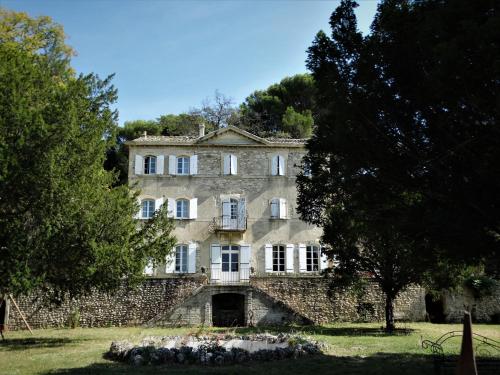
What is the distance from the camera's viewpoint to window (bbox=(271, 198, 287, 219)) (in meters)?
28.6

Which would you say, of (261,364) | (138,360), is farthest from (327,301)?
(138,360)

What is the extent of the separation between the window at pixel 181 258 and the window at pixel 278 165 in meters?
6.42

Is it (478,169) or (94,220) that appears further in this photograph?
(94,220)

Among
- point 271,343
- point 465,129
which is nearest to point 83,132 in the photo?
point 271,343

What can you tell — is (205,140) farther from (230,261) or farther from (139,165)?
(230,261)

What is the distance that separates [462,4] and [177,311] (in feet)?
61.2

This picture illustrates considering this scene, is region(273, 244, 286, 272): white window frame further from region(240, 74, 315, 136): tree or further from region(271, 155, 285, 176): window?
region(240, 74, 315, 136): tree

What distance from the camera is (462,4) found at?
324 inches

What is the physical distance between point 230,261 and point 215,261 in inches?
32.7

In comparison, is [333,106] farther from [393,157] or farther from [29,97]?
[29,97]

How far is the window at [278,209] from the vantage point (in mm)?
28594

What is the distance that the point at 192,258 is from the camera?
27.6m

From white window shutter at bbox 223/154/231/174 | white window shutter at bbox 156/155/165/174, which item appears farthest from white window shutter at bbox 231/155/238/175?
white window shutter at bbox 156/155/165/174

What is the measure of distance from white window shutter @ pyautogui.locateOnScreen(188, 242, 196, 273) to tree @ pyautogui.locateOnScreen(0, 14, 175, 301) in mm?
9438
